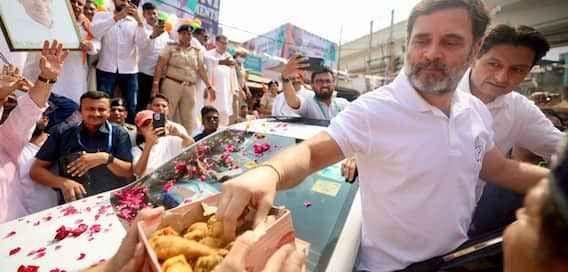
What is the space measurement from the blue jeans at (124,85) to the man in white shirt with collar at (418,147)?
4635 mm

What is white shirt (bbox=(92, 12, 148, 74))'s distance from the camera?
489 cm

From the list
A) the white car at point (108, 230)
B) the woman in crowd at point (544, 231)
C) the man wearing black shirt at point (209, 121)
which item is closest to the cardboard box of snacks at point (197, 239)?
the woman in crowd at point (544, 231)

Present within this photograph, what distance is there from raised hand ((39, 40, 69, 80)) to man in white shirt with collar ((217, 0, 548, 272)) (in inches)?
96.5

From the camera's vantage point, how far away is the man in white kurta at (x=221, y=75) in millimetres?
7539

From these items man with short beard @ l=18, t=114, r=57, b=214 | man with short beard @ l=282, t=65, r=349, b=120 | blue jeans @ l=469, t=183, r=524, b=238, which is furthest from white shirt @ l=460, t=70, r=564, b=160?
man with short beard @ l=18, t=114, r=57, b=214

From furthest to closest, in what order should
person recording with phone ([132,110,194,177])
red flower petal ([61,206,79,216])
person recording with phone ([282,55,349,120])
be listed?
1. person recording with phone ([282,55,349,120])
2. person recording with phone ([132,110,194,177])
3. red flower petal ([61,206,79,216])

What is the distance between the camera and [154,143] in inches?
133

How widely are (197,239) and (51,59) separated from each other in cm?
265

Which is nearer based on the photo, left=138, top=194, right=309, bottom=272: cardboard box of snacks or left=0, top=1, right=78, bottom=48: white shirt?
left=138, top=194, right=309, bottom=272: cardboard box of snacks

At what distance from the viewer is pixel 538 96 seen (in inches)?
156

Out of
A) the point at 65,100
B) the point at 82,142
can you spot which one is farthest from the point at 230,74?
the point at 82,142

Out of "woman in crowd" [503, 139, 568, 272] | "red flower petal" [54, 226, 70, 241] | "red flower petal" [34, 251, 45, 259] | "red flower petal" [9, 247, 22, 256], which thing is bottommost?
"red flower petal" [9, 247, 22, 256]

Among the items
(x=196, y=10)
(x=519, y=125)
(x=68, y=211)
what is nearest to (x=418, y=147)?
(x=519, y=125)

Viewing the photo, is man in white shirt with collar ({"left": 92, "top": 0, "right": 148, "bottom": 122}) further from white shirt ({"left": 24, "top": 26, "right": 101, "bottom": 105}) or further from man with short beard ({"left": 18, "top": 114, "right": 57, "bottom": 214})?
man with short beard ({"left": 18, "top": 114, "right": 57, "bottom": 214})
